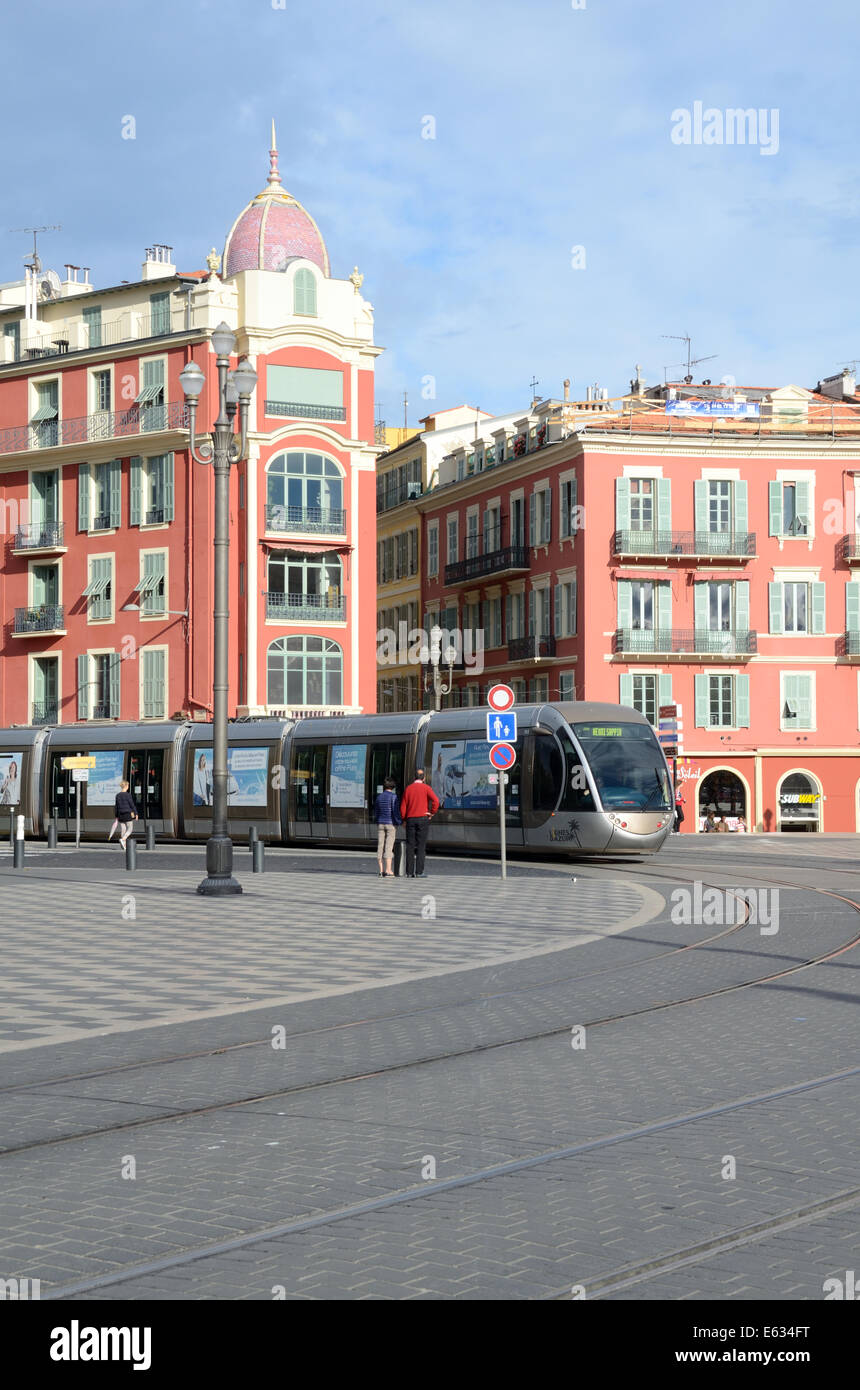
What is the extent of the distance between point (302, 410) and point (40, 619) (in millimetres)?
12235

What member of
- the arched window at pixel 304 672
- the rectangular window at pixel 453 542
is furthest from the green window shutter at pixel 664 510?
the rectangular window at pixel 453 542

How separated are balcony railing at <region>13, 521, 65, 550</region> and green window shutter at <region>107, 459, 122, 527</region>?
7.42 feet

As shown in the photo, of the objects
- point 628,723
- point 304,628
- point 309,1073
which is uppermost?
point 304,628

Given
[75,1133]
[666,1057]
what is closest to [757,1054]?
[666,1057]

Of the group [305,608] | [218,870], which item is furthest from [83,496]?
[218,870]

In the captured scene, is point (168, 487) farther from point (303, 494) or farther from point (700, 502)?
point (700, 502)

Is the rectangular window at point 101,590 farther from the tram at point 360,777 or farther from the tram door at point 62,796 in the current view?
the tram door at point 62,796

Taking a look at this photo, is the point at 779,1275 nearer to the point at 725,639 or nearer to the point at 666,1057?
the point at 666,1057

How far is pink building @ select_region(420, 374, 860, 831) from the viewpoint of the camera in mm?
58750

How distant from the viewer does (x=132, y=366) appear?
190ft

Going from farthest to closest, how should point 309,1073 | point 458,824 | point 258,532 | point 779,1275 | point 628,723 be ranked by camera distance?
point 258,532
point 458,824
point 628,723
point 309,1073
point 779,1275

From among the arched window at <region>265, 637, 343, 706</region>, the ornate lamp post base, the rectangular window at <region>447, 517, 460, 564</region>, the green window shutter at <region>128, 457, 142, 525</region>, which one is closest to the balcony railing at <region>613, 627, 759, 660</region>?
the arched window at <region>265, 637, 343, 706</region>

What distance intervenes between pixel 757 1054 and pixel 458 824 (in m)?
25.8
